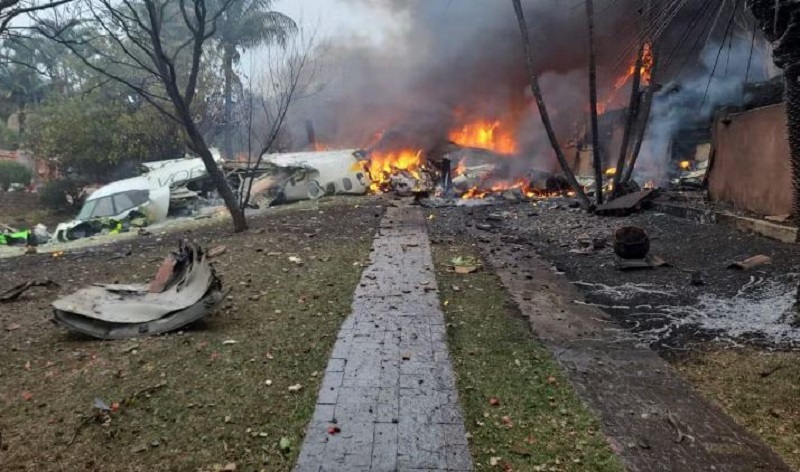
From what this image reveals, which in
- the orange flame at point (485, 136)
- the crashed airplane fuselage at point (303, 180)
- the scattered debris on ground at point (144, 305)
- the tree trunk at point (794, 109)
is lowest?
the scattered debris on ground at point (144, 305)

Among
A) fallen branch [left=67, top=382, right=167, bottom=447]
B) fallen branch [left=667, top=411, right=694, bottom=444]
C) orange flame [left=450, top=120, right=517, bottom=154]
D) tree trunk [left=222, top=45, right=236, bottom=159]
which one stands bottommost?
fallen branch [left=667, top=411, right=694, bottom=444]

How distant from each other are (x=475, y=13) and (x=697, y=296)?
64.7ft

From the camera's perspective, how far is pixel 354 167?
17828 mm

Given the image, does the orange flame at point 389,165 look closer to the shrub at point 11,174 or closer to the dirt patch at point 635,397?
the dirt patch at point 635,397

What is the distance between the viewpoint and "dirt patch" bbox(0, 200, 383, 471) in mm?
2750

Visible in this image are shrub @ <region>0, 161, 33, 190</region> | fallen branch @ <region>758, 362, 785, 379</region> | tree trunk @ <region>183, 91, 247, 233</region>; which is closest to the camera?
fallen branch @ <region>758, 362, 785, 379</region>

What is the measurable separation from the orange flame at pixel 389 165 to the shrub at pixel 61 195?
11.9 m

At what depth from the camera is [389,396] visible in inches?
133

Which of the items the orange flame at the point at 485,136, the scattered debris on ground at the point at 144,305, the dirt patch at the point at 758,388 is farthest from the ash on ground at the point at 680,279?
the orange flame at the point at 485,136

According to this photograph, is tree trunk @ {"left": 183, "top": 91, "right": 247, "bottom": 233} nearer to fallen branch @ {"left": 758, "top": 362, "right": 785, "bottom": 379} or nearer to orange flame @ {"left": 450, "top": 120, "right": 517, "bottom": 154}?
fallen branch @ {"left": 758, "top": 362, "right": 785, "bottom": 379}

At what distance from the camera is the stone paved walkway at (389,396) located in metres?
2.74

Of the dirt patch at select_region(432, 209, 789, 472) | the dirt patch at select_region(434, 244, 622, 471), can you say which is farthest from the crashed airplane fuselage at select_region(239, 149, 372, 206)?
the dirt patch at select_region(434, 244, 622, 471)

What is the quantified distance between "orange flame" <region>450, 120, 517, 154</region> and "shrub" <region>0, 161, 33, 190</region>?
64.4 feet

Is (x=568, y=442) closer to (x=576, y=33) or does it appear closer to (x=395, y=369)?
(x=395, y=369)
